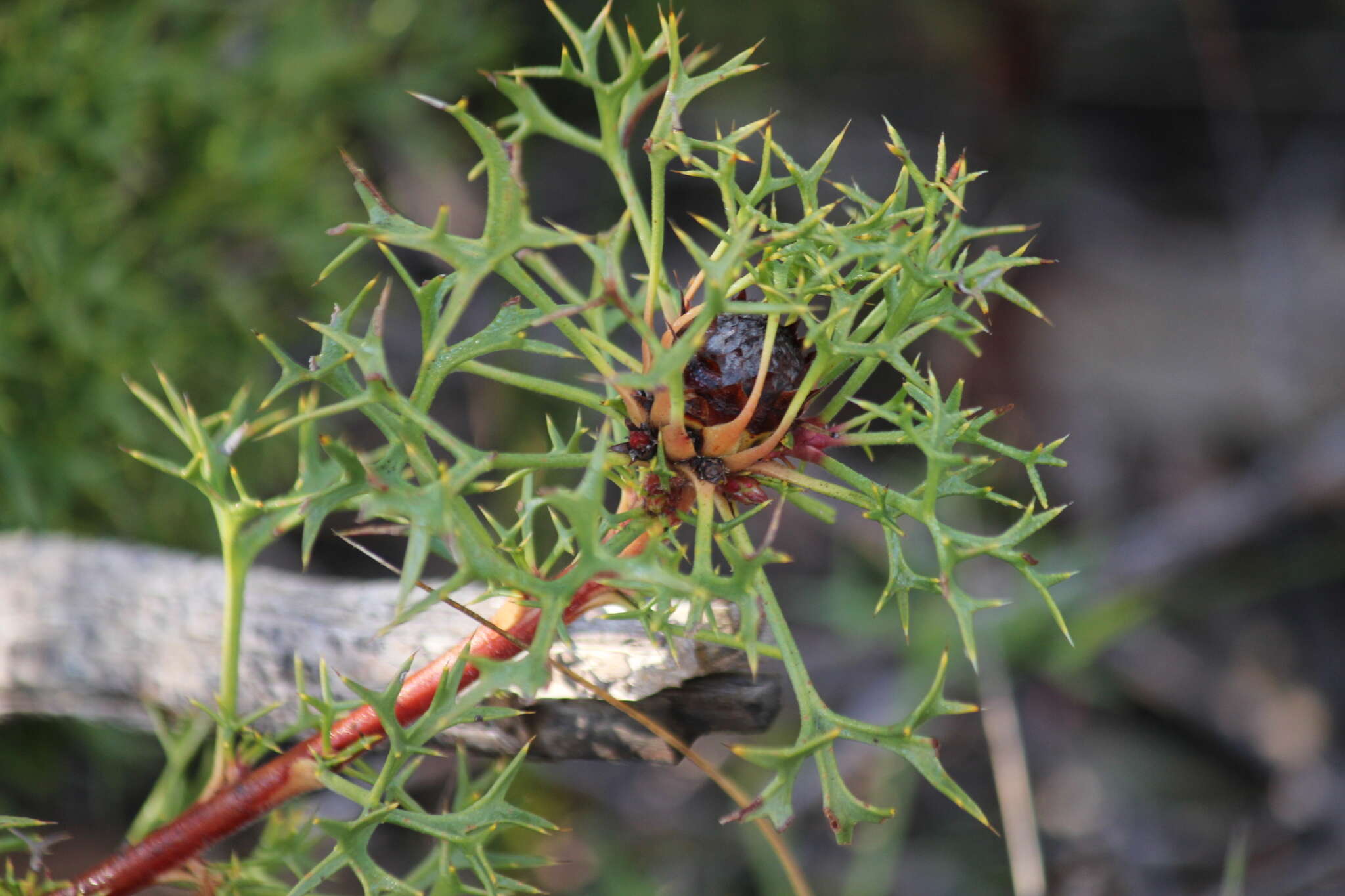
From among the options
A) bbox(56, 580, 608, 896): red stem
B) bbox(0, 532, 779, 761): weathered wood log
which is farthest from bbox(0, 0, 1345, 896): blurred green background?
bbox(56, 580, 608, 896): red stem

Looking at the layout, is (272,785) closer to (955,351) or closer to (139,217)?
(139,217)

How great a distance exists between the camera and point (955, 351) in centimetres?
219

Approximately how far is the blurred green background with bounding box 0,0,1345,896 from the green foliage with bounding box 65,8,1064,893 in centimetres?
80

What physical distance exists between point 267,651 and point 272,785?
0.80 feet

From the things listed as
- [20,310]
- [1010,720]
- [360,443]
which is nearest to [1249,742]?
[1010,720]

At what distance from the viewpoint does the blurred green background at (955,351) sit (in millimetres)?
1266

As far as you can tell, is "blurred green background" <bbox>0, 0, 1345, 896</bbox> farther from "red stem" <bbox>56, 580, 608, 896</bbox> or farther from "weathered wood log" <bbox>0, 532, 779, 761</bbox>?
"red stem" <bbox>56, 580, 608, 896</bbox>

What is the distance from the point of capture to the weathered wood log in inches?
26.7

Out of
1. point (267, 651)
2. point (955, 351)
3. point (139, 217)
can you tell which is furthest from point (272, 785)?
point (955, 351)

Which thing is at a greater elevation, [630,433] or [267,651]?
[630,433]

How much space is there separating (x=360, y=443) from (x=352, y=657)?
3.60ft

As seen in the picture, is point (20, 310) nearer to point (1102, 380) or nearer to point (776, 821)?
point (776, 821)

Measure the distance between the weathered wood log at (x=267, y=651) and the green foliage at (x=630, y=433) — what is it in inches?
3.8

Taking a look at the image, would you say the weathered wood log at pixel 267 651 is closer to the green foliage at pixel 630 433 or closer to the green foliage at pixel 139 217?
the green foliage at pixel 630 433
